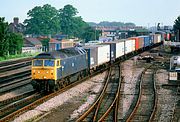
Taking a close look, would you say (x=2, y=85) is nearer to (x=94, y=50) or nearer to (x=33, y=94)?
(x=33, y=94)

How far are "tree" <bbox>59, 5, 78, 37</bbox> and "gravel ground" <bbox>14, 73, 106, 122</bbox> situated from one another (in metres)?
128

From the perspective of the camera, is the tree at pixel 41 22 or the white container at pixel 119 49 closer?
the white container at pixel 119 49

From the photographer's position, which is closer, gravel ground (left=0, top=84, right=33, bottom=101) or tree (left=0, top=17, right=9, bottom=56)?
gravel ground (left=0, top=84, right=33, bottom=101)

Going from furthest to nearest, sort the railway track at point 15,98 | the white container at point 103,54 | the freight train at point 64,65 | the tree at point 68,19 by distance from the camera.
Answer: the tree at point 68,19 < the white container at point 103,54 < the freight train at point 64,65 < the railway track at point 15,98

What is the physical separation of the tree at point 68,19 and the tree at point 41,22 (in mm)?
11007

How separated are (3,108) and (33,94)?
17.1 feet

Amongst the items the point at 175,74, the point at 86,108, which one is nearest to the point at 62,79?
the point at 86,108

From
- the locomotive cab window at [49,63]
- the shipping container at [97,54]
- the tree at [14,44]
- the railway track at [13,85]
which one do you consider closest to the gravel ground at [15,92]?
the railway track at [13,85]

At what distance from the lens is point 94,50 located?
35.4 meters

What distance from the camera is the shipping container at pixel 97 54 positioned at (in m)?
34.1

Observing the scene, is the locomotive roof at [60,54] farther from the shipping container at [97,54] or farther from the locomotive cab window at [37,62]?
the shipping container at [97,54]

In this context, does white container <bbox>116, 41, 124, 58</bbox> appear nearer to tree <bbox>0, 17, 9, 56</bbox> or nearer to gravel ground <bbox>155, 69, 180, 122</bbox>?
gravel ground <bbox>155, 69, 180, 122</bbox>

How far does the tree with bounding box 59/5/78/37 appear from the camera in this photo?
157 m

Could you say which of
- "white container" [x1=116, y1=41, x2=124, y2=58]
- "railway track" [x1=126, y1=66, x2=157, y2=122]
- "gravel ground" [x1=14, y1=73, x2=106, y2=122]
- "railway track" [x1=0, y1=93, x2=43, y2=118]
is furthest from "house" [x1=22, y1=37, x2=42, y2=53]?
"railway track" [x1=0, y1=93, x2=43, y2=118]
